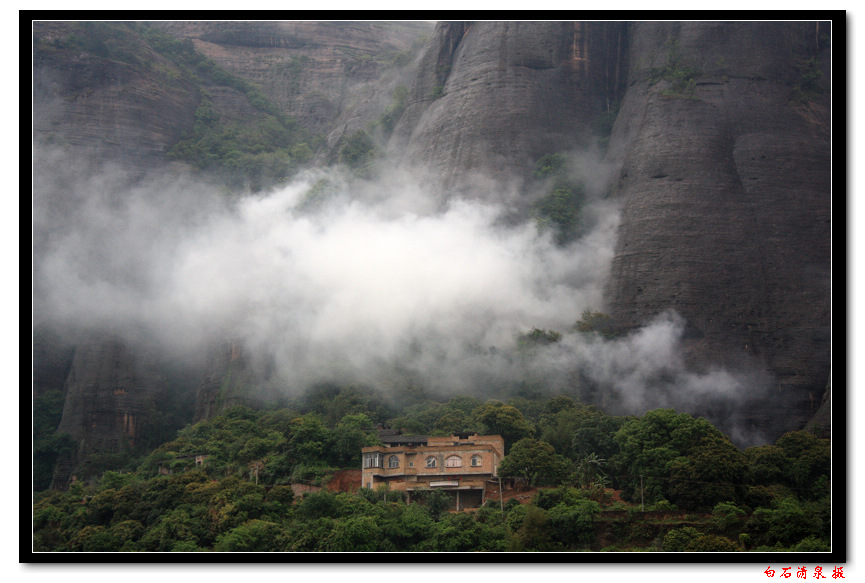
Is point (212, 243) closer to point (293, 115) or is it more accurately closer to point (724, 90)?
point (293, 115)

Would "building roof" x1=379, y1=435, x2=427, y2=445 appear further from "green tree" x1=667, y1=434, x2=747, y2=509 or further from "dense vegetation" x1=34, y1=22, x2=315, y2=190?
"dense vegetation" x1=34, y1=22, x2=315, y2=190

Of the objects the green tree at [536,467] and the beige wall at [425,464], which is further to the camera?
the beige wall at [425,464]

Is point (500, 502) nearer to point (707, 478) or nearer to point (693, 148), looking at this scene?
point (707, 478)

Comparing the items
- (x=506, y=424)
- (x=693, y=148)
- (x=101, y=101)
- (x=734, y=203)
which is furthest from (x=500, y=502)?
(x=101, y=101)

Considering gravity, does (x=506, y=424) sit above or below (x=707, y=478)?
above

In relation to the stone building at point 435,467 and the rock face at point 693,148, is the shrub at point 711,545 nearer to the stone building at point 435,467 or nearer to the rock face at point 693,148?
the stone building at point 435,467

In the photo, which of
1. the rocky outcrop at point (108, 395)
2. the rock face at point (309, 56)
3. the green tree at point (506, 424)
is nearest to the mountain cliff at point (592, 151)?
the rocky outcrop at point (108, 395)

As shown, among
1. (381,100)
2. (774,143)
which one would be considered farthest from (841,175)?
(381,100)
